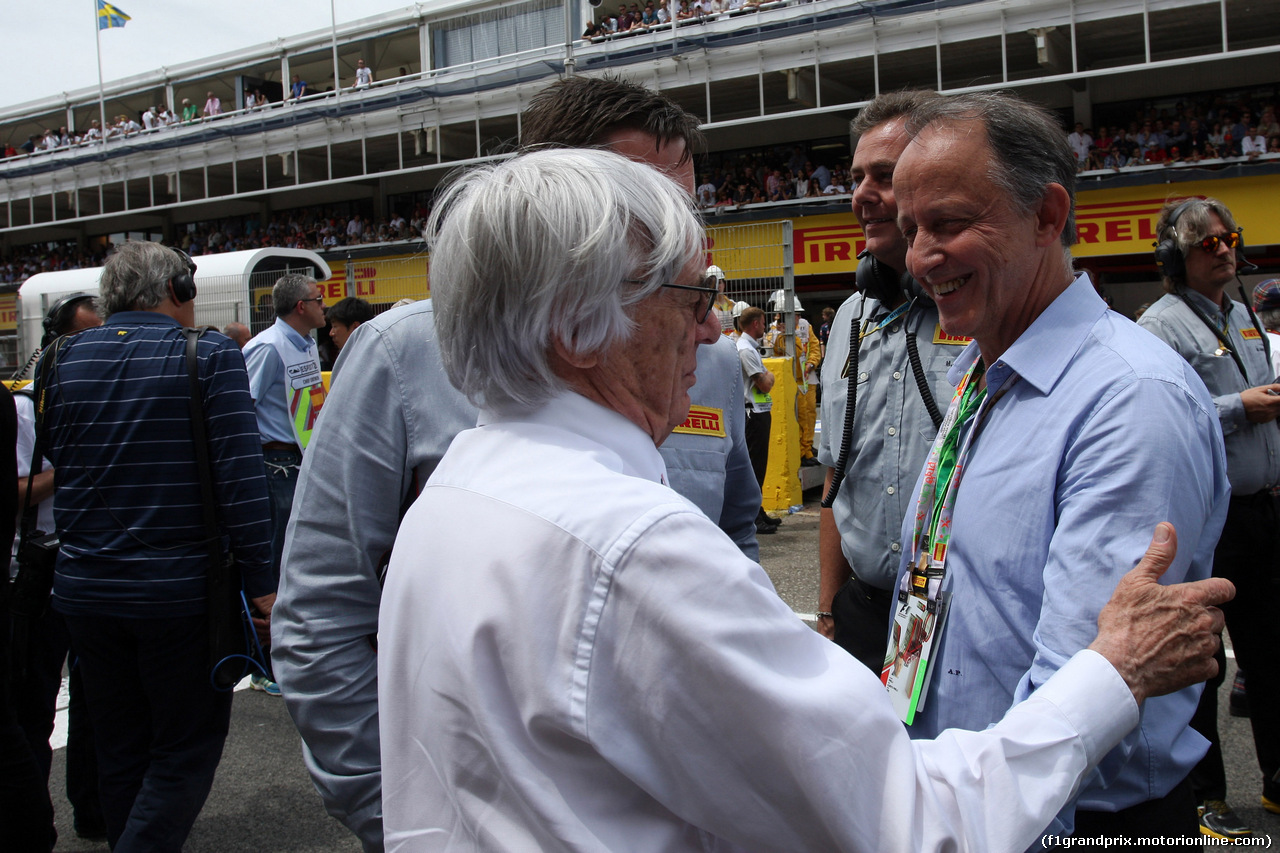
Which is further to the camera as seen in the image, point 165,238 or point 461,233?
point 165,238

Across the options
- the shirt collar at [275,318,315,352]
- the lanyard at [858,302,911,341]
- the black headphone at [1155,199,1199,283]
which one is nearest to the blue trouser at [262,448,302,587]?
the shirt collar at [275,318,315,352]

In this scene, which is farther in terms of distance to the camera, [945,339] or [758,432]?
[758,432]

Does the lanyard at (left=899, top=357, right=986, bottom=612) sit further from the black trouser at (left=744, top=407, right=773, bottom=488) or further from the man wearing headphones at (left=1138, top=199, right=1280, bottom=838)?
the black trouser at (left=744, top=407, right=773, bottom=488)

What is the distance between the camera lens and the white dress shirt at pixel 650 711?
3.03 ft

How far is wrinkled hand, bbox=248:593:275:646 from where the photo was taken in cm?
293

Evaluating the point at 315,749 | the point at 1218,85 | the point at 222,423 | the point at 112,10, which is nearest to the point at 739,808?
the point at 315,749

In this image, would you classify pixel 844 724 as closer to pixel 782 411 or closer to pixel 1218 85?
pixel 782 411

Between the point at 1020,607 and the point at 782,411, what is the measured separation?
827 cm

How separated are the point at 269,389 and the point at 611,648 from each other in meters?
5.49

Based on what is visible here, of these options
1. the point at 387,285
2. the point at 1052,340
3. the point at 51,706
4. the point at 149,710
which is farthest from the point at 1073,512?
the point at 387,285

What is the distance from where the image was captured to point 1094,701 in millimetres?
1100

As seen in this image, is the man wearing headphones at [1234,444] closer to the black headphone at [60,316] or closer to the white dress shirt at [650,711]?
the white dress shirt at [650,711]

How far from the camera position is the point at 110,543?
2791mm

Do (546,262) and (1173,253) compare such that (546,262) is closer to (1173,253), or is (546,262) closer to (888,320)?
(888,320)
